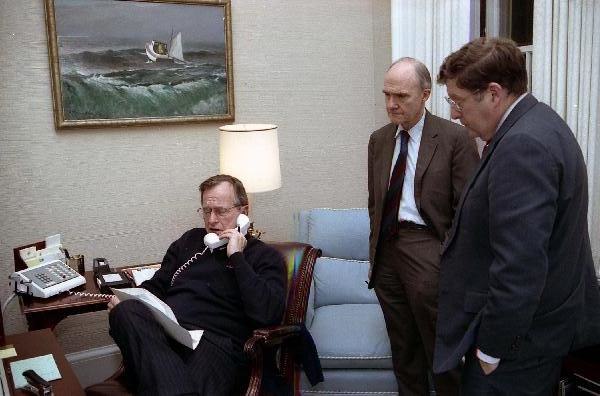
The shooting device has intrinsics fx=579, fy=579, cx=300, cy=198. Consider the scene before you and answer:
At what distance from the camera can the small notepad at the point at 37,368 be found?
1945mm

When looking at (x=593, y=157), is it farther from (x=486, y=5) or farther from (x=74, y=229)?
(x=74, y=229)

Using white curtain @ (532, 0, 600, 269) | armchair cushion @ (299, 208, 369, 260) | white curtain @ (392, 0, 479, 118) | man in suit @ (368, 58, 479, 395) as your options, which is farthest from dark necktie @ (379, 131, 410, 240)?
white curtain @ (392, 0, 479, 118)

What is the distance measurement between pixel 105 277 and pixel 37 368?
2.89ft

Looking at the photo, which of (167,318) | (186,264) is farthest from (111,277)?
(167,318)

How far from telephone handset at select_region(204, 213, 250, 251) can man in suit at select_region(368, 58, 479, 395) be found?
0.59m

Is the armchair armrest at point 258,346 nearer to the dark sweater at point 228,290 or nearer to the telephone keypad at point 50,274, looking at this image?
the dark sweater at point 228,290

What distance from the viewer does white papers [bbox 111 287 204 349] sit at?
2215 millimetres

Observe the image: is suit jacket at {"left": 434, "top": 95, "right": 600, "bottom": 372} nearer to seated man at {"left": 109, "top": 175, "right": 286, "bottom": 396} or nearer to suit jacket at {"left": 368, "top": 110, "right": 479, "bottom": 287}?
suit jacket at {"left": 368, "top": 110, "right": 479, "bottom": 287}

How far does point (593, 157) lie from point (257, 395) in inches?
71.8

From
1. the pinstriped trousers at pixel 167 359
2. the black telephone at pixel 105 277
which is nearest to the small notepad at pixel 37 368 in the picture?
the pinstriped trousers at pixel 167 359

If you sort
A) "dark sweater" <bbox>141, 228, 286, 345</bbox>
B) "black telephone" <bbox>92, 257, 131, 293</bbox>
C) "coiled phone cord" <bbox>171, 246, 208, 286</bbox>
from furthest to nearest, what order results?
"black telephone" <bbox>92, 257, 131, 293</bbox>, "coiled phone cord" <bbox>171, 246, 208, 286</bbox>, "dark sweater" <bbox>141, 228, 286, 345</bbox>

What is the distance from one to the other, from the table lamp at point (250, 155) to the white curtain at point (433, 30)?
1094 mm

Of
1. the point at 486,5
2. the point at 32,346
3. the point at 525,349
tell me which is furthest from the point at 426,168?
the point at 32,346

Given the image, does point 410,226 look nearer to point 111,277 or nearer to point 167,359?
point 167,359
